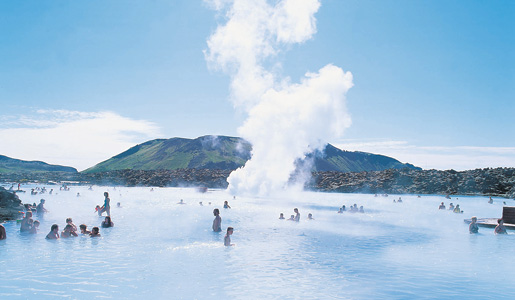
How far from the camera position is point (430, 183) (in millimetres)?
76875

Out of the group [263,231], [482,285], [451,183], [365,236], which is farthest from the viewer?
[451,183]

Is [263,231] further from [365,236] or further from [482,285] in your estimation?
[482,285]

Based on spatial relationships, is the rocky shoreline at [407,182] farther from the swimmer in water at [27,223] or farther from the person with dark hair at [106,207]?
the swimmer in water at [27,223]

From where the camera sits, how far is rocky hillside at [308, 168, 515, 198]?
234ft

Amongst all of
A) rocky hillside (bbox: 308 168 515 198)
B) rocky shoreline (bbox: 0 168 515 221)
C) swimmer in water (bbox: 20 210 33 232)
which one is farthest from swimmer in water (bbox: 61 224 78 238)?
rocky shoreline (bbox: 0 168 515 221)

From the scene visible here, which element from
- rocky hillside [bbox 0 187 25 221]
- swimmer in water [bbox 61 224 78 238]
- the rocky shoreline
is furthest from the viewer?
the rocky shoreline

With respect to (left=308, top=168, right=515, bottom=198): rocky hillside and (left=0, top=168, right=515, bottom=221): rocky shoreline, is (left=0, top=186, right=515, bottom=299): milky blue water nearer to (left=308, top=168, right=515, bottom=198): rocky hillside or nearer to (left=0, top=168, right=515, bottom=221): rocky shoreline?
(left=308, top=168, right=515, bottom=198): rocky hillside

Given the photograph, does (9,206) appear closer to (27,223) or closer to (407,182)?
(27,223)

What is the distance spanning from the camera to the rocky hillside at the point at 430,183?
71188 mm

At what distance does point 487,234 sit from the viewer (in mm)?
21641

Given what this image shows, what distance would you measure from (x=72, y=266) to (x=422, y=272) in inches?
489

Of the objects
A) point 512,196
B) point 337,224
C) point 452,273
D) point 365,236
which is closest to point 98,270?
point 452,273

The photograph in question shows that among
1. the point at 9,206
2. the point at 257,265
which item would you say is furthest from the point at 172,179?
the point at 257,265

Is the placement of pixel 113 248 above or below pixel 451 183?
below
